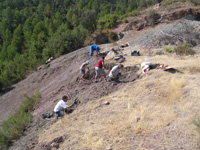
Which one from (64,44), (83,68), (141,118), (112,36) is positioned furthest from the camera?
(112,36)

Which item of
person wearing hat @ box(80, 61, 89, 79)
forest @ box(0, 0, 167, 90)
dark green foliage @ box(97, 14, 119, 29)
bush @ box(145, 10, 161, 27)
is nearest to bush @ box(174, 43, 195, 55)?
person wearing hat @ box(80, 61, 89, 79)

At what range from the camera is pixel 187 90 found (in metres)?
5.27

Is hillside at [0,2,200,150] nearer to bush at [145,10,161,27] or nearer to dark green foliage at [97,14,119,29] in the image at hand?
bush at [145,10,161,27]

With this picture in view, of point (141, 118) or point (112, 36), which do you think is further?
point (112, 36)

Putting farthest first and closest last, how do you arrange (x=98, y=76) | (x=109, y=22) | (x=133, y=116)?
(x=109, y=22), (x=98, y=76), (x=133, y=116)

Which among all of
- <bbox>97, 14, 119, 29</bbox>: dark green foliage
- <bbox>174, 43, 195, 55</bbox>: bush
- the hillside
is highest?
<bbox>97, 14, 119, 29</bbox>: dark green foliage

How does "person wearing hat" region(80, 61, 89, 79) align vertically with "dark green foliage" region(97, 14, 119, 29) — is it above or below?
below

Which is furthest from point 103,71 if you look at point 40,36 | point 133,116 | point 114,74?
point 40,36

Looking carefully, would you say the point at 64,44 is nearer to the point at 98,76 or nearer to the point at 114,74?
the point at 98,76

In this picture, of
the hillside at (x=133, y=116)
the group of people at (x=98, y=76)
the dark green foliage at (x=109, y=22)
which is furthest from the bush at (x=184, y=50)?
the dark green foliage at (x=109, y=22)

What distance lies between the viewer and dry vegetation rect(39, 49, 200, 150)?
3844mm

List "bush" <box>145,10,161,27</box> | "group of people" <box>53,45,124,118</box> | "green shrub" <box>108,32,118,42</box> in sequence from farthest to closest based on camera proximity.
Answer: "green shrub" <box>108,32,118,42</box>, "bush" <box>145,10,161,27</box>, "group of people" <box>53,45,124,118</box>

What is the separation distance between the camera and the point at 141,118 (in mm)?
4594

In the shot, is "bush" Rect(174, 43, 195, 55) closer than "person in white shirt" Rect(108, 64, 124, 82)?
No
